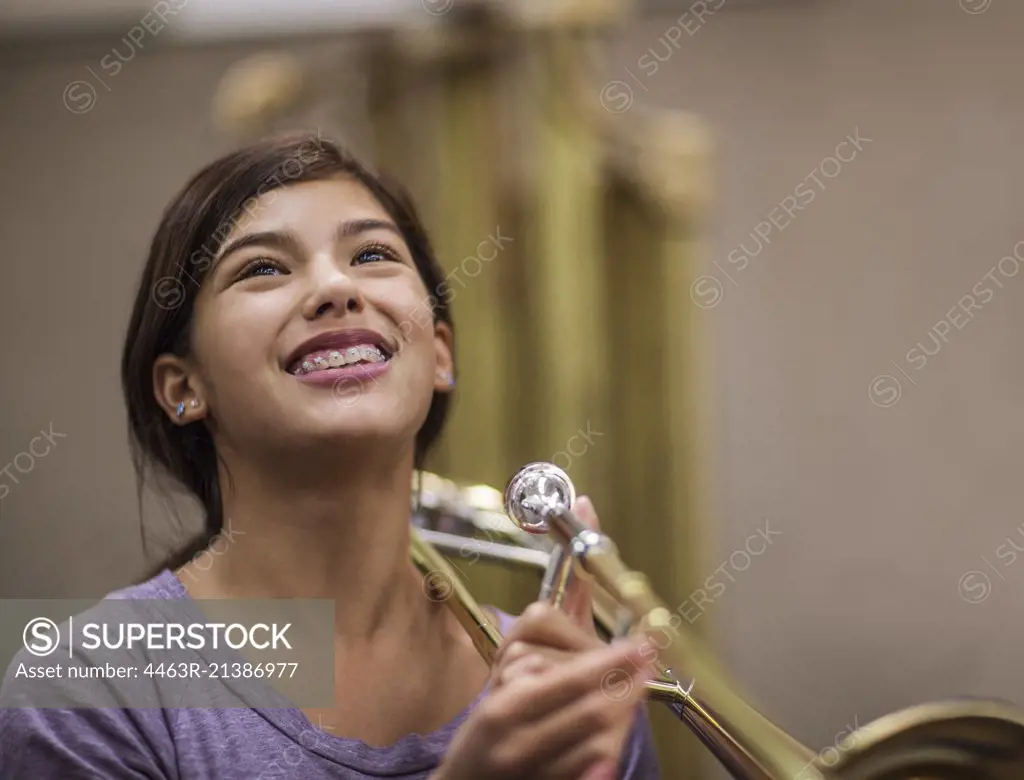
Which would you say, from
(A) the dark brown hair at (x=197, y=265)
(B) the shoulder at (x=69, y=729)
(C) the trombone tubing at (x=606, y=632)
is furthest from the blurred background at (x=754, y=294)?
(B) the shoulder at (x=69, y=729)

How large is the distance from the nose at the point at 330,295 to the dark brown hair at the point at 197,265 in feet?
0.21

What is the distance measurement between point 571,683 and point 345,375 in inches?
9.5

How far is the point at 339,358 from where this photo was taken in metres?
0.72

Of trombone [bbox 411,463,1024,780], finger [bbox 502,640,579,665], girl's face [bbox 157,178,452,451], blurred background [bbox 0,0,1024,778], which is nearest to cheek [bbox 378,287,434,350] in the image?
girl's face [bbox 157,178,452,451]

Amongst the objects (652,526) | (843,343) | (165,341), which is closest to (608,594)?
(165,341)

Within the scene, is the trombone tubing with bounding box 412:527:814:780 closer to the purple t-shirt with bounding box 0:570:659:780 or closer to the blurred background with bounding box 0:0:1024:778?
the purple t-shirt with bounding box 0:570:659:780

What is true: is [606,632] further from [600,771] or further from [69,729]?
[69,729]

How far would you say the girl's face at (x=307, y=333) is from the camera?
0.72m

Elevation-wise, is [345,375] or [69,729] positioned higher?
[345,375]

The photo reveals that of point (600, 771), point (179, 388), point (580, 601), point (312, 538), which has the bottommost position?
point (600, 771)

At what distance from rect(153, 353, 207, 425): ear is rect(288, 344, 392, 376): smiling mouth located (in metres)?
0.07

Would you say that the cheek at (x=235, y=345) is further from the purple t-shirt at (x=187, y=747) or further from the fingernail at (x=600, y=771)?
the fingernail at (x=600, y=771)

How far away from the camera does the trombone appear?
661mm

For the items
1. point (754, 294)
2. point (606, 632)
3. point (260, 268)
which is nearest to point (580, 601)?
point (606, 632)
